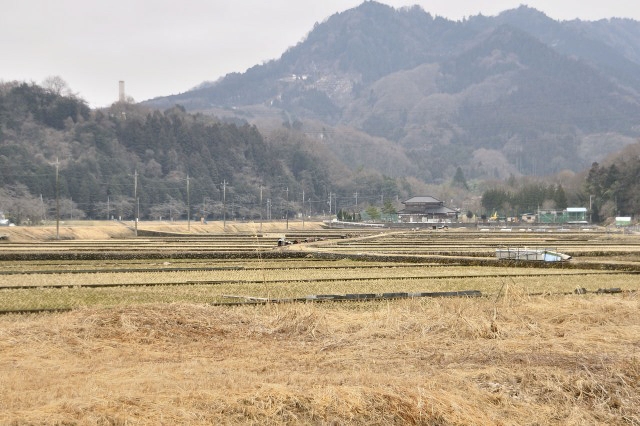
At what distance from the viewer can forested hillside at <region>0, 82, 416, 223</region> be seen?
116 meters

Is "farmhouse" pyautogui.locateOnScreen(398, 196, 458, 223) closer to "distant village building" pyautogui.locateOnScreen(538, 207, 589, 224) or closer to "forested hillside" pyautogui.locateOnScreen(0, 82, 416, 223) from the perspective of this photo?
"distant village building" pyautogui.locateOnScreen(538, 207, 589, 224)

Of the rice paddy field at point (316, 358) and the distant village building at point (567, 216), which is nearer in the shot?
the rice paddy field at point (316, 358)

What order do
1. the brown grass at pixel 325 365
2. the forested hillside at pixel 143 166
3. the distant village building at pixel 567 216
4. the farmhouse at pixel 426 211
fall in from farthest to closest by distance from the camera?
the farmhouse at pixel 426 211 → the forested hillside at pixel 143 166 → the distant village building at pixel 567 216 → the brown grass at pixel 325 365

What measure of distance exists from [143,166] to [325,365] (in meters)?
136

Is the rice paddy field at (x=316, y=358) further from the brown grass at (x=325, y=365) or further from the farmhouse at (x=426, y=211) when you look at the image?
the farmhouse at (x=426, y=211)

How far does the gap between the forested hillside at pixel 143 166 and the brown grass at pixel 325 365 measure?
81.6 meters

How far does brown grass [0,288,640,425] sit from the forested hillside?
268 ft

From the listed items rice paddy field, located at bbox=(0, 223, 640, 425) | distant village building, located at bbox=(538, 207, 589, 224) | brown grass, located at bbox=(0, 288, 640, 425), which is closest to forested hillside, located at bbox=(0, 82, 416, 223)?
distant village building, located at bbox=(538, 207, 589, 224)

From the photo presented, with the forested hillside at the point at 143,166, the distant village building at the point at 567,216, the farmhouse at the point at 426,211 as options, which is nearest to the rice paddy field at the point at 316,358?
the forested hillside at the point at 143,166

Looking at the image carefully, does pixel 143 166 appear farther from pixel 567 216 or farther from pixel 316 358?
pixel 316 358

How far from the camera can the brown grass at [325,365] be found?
32.5ft

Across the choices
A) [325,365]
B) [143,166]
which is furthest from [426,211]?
[325,365]

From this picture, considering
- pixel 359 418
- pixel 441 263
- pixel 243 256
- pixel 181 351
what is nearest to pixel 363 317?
pixel 181 351

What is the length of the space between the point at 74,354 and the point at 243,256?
2930 cm
